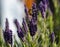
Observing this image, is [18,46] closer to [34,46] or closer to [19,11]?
[34,46]

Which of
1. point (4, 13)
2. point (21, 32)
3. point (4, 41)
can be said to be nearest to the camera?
point (21, 32)

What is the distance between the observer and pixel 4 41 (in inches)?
64.9

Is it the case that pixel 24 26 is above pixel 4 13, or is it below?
above

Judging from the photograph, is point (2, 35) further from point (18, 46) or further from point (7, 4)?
point (7, 4)

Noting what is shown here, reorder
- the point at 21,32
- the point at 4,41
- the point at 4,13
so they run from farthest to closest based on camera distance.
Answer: the point at 4,13 < the point at 4,41 < the point at 21,32

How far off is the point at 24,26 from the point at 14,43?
0.11m

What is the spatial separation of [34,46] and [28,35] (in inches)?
2.4

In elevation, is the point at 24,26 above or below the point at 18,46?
above

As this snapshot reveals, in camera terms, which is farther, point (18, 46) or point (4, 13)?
point (4, 13)

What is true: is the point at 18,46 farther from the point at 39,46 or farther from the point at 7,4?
the point at 7,4

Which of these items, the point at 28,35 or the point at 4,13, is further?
the point at 4,13

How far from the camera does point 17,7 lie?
Answer: 439 cm

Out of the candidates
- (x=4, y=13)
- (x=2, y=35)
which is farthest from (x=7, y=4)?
(x=2, y=35)

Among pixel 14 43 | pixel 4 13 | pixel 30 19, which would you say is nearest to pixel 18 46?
pixel 14 43
